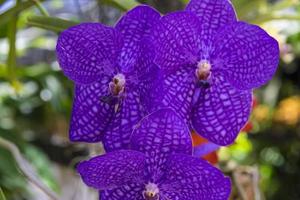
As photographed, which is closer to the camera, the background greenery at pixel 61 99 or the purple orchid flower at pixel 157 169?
the purple orchid flower at pixel 157 169

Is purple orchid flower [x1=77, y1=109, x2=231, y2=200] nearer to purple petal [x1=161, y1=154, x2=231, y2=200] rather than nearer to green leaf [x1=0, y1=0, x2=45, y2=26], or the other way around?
purple petal [x1=161, y1=154, x2=231, y2=200]

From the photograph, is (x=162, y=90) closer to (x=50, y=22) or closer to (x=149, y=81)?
(x=149, y=81)

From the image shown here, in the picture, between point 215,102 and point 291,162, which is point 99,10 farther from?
point 291,162

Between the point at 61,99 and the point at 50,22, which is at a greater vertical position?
the point at 50,22

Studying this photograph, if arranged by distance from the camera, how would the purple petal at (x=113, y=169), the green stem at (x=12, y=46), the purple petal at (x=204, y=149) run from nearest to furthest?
the purple petal at (x=113, y=169) → the purple petal at (x=204, y=149) → the green stem at (x=12, y=46)

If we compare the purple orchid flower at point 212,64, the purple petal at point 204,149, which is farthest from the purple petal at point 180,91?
the purple petal at point 204,149

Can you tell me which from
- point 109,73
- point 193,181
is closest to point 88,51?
point 109,73

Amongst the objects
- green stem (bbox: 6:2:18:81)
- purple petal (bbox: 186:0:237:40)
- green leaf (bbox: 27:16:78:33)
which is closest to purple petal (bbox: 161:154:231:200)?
purple petal (bbox: 186:0:237:40)

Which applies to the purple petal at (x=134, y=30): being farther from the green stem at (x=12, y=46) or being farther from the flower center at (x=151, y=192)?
the green stem at (x=12, y=46)
